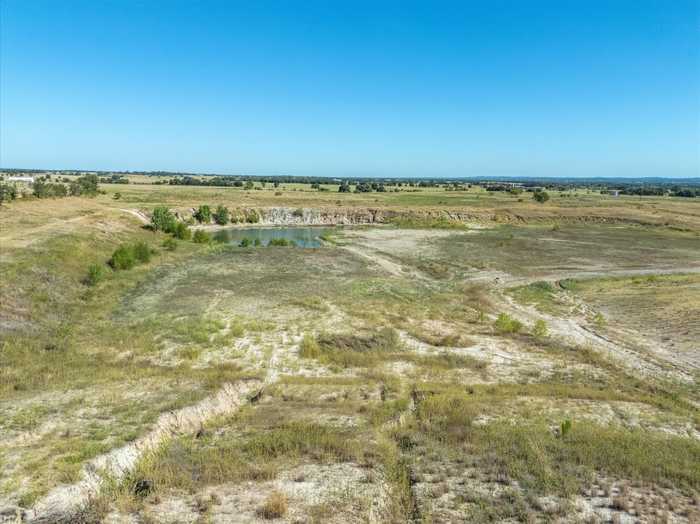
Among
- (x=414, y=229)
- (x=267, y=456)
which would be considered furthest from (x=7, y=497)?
(x=414, y=229)

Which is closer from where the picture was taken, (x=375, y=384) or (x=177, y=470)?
(x=177, y=470)

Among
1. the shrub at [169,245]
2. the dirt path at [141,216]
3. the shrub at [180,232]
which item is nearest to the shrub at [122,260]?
the shrub at [169,245]

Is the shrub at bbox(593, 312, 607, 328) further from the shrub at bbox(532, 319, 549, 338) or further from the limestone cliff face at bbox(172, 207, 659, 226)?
the limestone cliff face at bbox(172, 207, 659, 226)

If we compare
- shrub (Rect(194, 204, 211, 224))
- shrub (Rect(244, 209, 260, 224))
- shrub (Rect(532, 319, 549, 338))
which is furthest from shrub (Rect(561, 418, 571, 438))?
shrub (Rect(244, 209, 260, 224))

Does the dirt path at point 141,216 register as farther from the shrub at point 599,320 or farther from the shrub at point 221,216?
the shrub at point 599,320

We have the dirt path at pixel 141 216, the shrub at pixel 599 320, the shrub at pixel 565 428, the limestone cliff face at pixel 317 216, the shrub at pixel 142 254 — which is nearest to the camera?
the shrub at pixel 565 428

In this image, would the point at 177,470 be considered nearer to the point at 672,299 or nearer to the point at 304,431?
the point at 304,431
